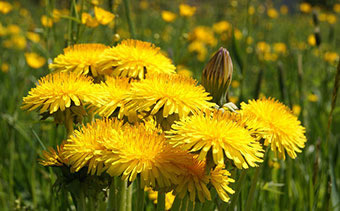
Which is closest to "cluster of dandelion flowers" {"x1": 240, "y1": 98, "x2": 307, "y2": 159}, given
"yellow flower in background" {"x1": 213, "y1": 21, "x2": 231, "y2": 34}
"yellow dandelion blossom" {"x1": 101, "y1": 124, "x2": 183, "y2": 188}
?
"yellow dandelion blossom" {"x1": 101, "y1": 124, "x2": 183, "y2": 188}

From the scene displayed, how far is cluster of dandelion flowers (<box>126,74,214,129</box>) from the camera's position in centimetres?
73

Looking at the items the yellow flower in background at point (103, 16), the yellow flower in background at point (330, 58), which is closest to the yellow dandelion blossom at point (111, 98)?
the yellow flower in background at point (103, 16)

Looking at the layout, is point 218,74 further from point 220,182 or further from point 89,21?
point 89,21

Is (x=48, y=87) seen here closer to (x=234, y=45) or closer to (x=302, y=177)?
(x=234, y=45)

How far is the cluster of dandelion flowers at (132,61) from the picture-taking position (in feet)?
3.02

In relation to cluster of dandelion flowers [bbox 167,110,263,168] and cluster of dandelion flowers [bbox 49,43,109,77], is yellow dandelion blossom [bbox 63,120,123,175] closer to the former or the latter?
cluster of dandelion flowers [bbox 167,110,263,168]

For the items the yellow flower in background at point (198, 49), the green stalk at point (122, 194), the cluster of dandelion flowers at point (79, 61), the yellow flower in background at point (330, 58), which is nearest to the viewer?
the green stalk at point (122, 194)

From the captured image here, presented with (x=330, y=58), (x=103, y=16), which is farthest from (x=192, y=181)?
(x=330, y=58)

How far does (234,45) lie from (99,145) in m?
0.85

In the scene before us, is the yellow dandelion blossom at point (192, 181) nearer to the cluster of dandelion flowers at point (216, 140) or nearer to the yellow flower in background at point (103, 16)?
the cluster of dandelion flowers at point (216, 140)

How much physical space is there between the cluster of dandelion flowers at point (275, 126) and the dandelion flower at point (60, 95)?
360 mm

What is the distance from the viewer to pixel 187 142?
614mm

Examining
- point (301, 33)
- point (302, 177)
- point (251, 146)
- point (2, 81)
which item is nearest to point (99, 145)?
point (251, 146)

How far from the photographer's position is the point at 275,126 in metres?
0.82
